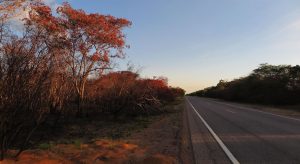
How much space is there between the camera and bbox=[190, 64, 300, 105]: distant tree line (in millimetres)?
45469

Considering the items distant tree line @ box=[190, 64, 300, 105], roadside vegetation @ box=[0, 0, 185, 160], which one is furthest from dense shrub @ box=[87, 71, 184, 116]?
distant tree line @ box=[190, 64, 300, 105]

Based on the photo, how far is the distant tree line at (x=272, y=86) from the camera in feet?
149

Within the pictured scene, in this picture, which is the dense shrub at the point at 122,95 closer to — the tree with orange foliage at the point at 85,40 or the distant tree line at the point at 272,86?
the tree with orange foliage at the point at 85,40

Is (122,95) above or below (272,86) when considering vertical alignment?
below

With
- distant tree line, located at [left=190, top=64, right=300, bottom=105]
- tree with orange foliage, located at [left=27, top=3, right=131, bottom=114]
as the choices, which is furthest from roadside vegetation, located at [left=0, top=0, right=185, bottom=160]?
distant tree line, located at [left=190, top=64, right=300, bottom=105]

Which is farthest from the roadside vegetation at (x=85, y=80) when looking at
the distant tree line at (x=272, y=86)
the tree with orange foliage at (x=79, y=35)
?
the distant tree line at (x=272, y=86)

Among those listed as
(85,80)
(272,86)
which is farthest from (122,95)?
(272,86)

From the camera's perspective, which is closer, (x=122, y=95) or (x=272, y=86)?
(x=122, y=95)

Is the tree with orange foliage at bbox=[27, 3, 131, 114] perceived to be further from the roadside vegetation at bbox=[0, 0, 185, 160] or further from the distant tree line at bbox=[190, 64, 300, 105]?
the distant tree line at bbox=[190, 64, 300, 105]

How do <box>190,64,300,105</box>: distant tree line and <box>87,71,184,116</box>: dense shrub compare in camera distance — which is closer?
<box>87,71,184,116</box>: dense shrub

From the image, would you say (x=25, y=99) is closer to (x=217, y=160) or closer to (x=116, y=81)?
(x=217, y=160)

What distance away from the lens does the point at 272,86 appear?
51.1 metres

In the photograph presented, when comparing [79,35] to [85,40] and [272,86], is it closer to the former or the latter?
[85,40]

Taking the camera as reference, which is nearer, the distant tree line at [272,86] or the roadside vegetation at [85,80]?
the roadside vegetation at [85,80]
